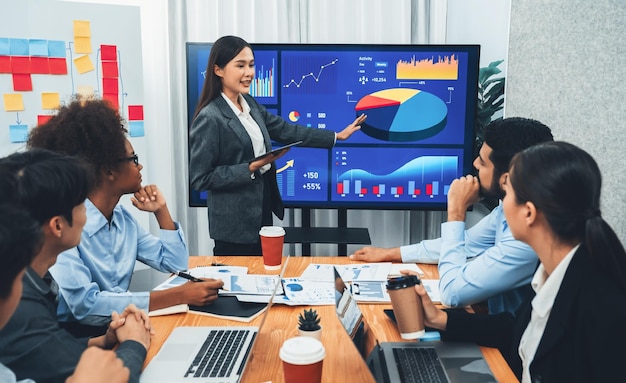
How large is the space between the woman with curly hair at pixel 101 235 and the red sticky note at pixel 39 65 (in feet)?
4.47

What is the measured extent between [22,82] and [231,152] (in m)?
1.18

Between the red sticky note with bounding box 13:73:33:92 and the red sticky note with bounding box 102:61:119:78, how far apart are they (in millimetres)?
370

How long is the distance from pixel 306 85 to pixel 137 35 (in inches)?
38.8

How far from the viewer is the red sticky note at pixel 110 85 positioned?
3051 mm

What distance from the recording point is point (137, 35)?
313cm

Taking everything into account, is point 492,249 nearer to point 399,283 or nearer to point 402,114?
point 399,283

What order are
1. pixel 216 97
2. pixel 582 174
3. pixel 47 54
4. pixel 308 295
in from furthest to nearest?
pixel 47 54
pixel 216 97
pixel 308 295
pixel 582 174

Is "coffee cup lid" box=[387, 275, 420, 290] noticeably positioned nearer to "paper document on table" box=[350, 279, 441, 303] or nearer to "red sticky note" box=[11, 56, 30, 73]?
"paper document on table" box=[350, 279, 441, 303]

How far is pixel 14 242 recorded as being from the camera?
83 cm

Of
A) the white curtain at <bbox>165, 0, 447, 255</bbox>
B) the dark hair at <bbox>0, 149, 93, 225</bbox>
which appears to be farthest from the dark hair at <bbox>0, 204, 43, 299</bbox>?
the white curtain at <bbox>165, 0, 447, 255</bbox>

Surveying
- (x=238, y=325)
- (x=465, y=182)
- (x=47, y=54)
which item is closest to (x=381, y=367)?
(x=238, y=325)

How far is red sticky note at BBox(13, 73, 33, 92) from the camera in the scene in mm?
2805

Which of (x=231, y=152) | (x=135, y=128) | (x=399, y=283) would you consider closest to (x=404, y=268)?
(x=399, y=283)

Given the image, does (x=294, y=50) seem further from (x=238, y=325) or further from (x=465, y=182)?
(x=238, y=325)
